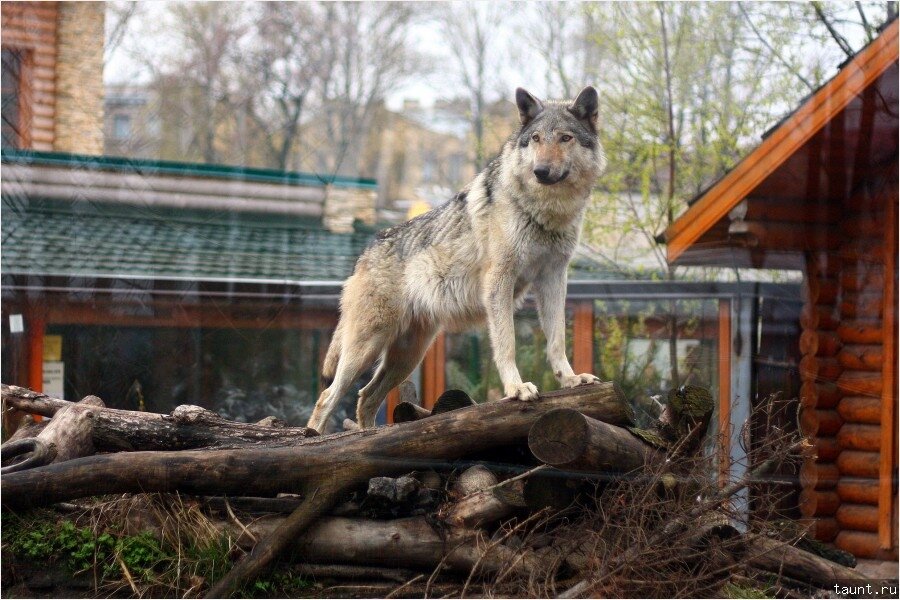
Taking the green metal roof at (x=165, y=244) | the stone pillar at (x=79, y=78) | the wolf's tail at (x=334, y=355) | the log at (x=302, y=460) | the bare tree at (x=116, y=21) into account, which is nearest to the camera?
the log at (x=302, y=460)

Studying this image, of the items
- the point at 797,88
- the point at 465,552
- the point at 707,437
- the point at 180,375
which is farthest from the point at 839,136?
the point at 180,375

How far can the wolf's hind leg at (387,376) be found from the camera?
4.81 m

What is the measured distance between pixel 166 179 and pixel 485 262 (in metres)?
3.74

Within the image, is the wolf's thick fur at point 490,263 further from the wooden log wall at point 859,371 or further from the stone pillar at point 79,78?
the stone pillar at point 79,78

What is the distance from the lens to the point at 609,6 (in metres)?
6.96

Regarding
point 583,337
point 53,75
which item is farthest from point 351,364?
point 53,75

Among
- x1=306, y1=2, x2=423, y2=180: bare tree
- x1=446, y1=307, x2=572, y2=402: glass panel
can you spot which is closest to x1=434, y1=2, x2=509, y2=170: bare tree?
x1=306, y1=2, x2=423, y2=180: bare tree

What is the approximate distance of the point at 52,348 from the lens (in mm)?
5348

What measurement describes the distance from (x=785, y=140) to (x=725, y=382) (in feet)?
5.08

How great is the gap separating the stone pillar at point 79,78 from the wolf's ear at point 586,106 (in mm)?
4298

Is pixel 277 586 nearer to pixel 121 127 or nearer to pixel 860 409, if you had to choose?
pixel 860 409

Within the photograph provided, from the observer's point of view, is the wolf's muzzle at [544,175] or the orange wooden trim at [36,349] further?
the orange wooden trim at [36,349]

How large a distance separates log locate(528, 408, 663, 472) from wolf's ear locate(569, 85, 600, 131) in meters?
1.53

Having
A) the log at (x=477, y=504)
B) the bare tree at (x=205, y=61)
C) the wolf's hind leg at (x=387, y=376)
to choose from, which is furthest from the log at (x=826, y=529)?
the bare tree at (x=205, y=61)
